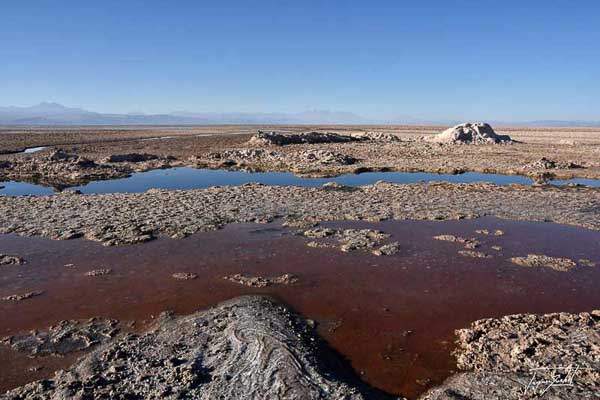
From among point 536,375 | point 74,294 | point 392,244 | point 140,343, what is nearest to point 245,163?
point 392,244

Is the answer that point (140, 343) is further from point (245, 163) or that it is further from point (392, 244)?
point (245, 163)

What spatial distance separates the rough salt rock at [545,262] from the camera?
47.0 feet

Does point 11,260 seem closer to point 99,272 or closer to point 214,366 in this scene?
point 99,272

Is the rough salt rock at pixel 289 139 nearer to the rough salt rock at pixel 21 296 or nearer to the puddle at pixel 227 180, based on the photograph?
the puddle at pixel 227 180

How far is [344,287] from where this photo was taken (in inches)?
500

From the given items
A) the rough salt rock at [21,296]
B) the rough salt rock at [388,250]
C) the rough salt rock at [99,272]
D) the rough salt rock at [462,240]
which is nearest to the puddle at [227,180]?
the rough salt rock at [462,240]

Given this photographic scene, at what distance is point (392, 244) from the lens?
16.2 metres

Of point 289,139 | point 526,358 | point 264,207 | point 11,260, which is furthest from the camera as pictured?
point 289,139

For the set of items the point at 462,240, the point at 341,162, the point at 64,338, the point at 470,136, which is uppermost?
the point at 470,136

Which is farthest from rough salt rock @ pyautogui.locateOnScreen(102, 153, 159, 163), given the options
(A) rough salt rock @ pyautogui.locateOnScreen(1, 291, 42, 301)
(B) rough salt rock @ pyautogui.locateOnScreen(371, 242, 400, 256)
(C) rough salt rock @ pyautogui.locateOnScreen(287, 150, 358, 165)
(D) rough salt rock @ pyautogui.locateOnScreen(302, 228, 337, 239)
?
(B) rough salt rock @ pyautogui.locateOnScreen(371, 242, 400, 256)

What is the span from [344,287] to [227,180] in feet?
67.9

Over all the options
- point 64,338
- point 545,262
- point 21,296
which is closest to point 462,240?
point 545,262

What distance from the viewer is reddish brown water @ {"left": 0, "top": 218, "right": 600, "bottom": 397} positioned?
9.50 m
